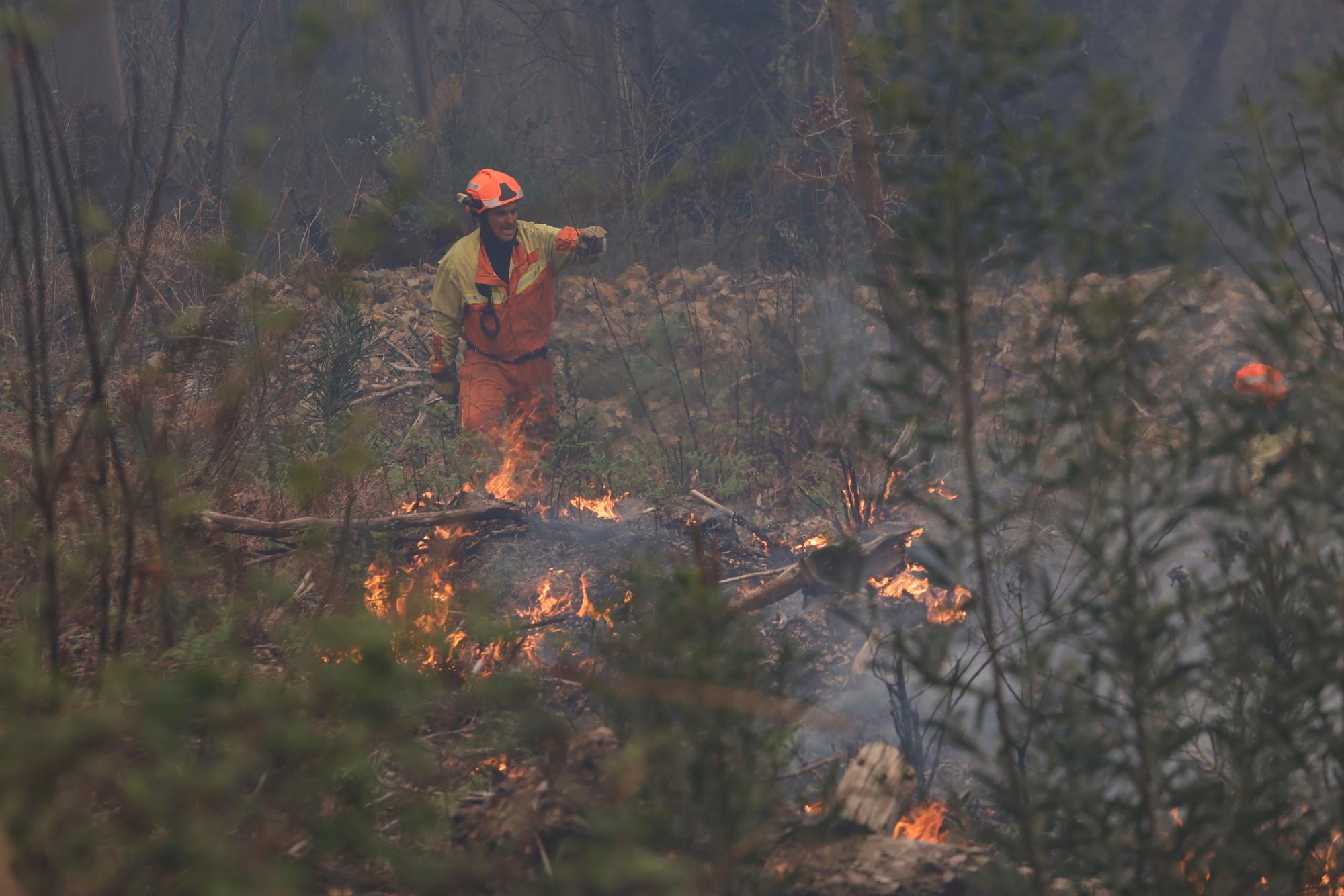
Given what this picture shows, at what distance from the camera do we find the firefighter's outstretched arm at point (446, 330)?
25.6ft

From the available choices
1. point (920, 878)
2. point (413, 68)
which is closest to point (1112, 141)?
point (920, 878)

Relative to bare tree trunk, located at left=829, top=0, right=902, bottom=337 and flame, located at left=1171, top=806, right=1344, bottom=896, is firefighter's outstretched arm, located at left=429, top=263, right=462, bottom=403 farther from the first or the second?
flame, located at left=1171, top=806, right=1344, bottom=896

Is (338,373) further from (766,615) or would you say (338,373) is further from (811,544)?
(766,615)

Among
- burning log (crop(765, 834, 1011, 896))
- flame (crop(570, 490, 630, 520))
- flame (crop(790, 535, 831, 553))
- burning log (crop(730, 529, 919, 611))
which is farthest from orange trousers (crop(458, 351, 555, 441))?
burning log (crop(765, 834, 1011, 896))

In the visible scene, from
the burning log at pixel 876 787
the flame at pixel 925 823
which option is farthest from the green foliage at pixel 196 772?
the flame at pixel 925 823

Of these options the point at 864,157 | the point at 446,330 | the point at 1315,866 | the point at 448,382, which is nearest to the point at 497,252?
the point at 446,330

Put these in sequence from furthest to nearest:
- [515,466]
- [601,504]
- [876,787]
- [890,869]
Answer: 1. [515,466]
2. [601,504]
3. [876,787]
4. [890,869]

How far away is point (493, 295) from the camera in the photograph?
25.8 feet

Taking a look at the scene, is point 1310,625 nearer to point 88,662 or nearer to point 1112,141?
point 1112,141

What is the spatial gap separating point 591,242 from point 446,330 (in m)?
1.25

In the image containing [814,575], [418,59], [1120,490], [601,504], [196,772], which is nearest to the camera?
[196,772]

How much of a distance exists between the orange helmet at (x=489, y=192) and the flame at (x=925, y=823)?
5.37 metres

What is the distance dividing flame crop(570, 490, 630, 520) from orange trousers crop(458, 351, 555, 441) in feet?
3.10

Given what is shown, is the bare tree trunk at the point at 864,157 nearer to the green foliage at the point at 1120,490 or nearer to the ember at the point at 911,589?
the ember at the point at 911,589
